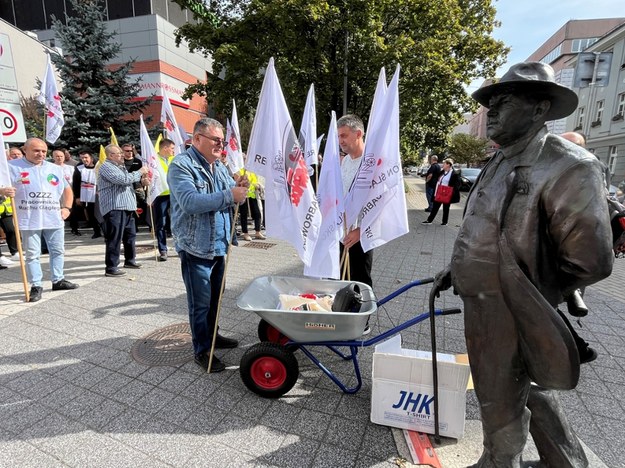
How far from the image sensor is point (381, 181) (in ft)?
11.2

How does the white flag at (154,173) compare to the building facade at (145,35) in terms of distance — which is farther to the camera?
the building facade at (145,35)

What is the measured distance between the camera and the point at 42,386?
113 inches

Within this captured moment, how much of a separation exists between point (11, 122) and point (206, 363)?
512 centimetres

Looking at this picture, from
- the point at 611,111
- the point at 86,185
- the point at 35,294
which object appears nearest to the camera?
the point at 35,294

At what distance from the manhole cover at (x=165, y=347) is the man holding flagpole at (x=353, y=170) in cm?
192

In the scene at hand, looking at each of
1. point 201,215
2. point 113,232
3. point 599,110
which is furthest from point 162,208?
point 599,110

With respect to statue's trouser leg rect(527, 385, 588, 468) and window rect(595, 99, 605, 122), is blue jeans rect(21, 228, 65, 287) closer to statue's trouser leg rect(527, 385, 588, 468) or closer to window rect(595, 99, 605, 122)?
statue's trouser leg rect(527, 385, 588, 468)

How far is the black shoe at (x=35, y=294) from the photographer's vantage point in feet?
15.3

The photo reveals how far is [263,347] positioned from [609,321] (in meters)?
4.21

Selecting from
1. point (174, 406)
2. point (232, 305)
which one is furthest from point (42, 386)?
point (232, 305)

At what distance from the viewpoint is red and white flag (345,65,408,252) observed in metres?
3.38

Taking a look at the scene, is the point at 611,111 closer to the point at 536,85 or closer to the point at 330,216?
the point at 330,216

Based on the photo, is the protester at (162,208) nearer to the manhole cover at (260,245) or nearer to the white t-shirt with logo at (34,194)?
the manhole cover at (260,245)

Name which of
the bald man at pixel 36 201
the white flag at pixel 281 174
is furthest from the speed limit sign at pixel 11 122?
the white flag at pixel 281 174
